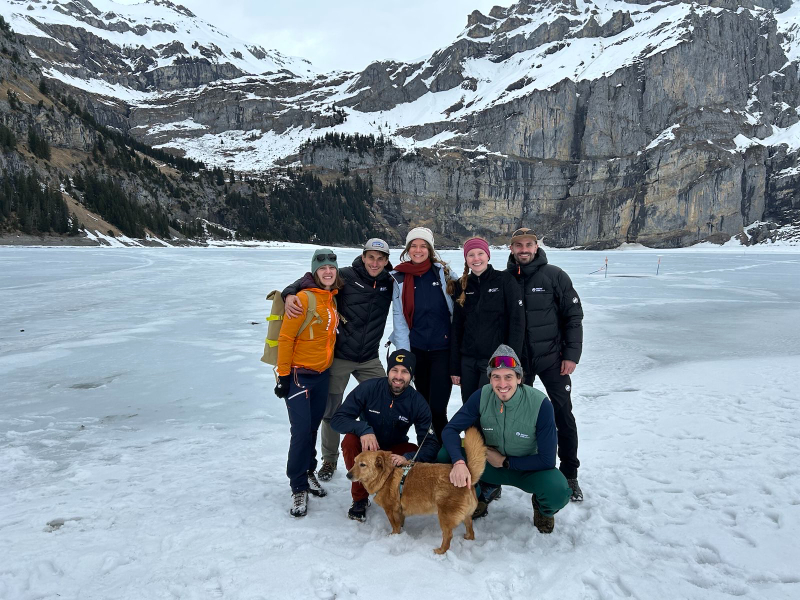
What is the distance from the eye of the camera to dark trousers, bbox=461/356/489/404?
3.64 metres

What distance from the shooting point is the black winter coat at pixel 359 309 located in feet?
12.5

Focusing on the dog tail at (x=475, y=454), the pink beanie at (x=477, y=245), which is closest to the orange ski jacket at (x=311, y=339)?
the pink beanie at (x=477, y=245)


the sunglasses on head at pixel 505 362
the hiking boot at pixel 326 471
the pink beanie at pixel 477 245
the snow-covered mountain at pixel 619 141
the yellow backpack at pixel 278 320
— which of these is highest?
the snow-covered mountain at pixel 619 141

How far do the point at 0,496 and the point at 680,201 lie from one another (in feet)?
427

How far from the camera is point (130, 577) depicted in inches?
100

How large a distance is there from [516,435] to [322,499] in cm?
165

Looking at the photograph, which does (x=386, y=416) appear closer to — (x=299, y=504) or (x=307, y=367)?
(x=307, y=367)

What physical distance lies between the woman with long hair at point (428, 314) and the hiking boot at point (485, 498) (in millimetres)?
751

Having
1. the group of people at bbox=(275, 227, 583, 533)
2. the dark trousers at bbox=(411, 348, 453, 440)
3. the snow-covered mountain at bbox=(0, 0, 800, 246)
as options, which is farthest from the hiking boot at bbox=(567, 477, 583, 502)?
the snow-covered mountain at bbox=(0, 0, 800, 246)

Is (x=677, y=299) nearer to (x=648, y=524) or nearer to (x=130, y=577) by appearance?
(x=648, y=524)

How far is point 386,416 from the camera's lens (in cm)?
343

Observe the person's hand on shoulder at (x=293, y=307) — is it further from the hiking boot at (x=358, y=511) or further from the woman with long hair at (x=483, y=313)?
the hiking boot at (x=358, y=511)

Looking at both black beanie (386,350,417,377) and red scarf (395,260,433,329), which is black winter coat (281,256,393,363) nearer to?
red scarf (395,260,433,329)

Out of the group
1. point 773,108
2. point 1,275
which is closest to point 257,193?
point 1,275
